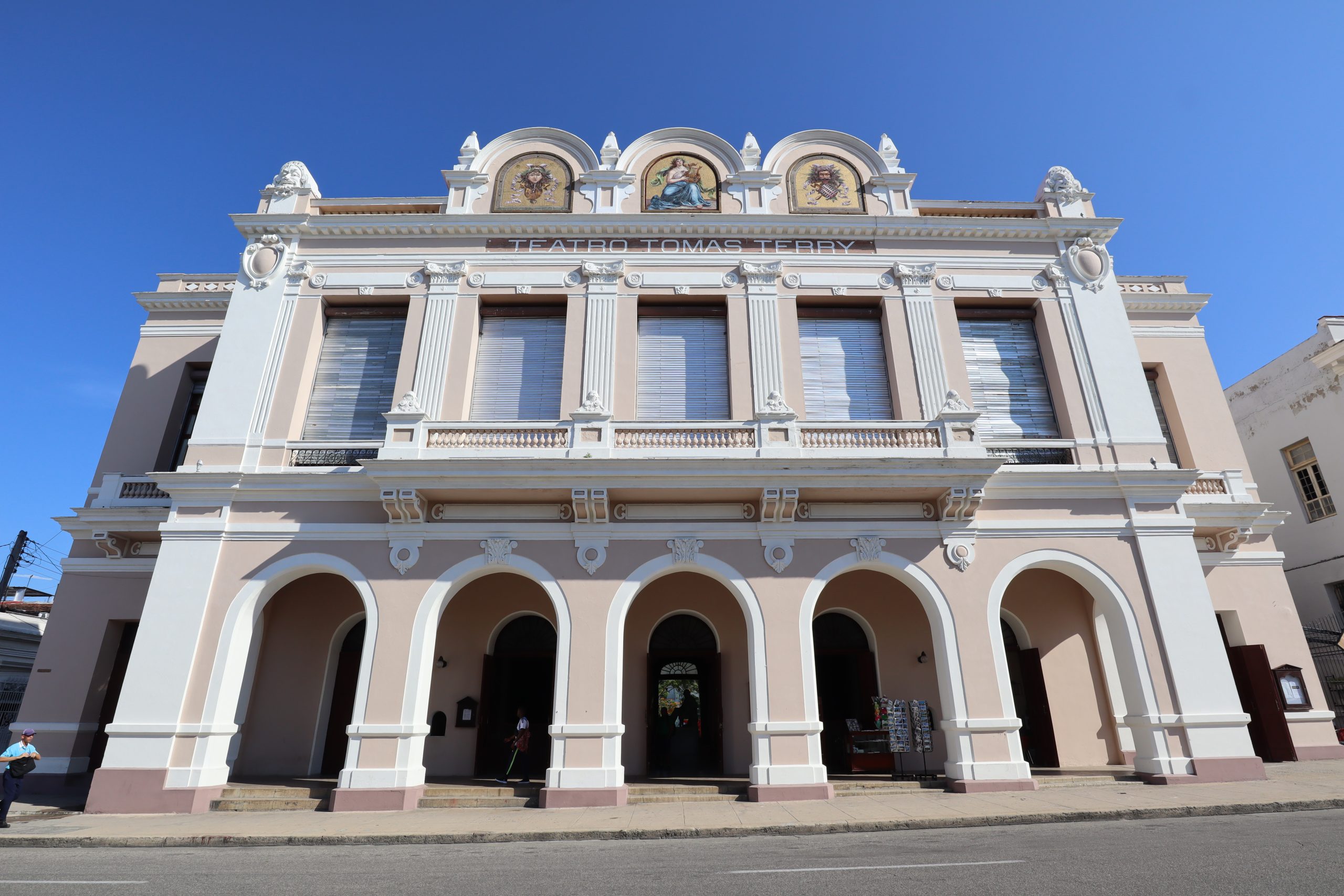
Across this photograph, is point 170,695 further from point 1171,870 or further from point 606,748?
point 1171,870

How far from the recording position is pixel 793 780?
11719 mm

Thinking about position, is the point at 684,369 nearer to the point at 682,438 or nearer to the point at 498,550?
the point at 682,438

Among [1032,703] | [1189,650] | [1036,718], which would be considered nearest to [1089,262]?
[1189,650]

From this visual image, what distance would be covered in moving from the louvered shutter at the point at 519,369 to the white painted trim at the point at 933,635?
647 centimetres

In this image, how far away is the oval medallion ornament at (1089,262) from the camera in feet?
52.4

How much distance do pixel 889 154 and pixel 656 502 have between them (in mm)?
10905

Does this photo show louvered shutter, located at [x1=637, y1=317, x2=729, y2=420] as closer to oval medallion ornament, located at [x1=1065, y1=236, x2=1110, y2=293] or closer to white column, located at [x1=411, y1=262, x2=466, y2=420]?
white column, located at [x1=411, y1=262, x2=466, y2=420]

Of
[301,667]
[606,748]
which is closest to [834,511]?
[606,748]

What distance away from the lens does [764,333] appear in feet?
49.9

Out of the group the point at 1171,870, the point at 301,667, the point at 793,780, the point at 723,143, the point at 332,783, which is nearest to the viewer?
the point at 1171,870

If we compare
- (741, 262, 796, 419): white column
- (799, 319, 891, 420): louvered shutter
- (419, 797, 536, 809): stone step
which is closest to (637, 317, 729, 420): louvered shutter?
(741, 262, 796, 419): white column

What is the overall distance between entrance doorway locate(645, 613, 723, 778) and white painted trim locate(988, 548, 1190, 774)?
5.44 metres

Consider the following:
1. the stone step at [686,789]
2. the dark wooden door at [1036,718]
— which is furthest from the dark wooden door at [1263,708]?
the stone step at [686,789]

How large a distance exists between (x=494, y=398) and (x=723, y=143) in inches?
336
